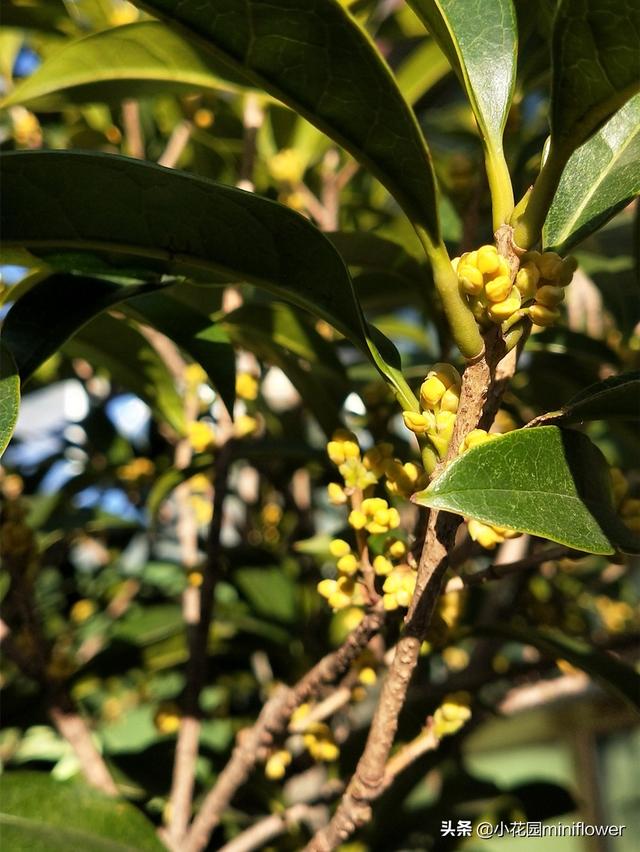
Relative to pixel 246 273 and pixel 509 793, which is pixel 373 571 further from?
pixel 509 793

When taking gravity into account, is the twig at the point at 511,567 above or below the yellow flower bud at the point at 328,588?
above

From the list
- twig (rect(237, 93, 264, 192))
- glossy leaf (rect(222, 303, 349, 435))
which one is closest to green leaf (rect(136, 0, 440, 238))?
glossy leaf (rect(222, 303, 349, 435))

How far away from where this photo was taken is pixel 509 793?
1293 mm

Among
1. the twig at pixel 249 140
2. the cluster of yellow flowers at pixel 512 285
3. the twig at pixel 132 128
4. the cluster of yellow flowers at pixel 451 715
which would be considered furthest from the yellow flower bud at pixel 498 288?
the twig at pixel 132 128

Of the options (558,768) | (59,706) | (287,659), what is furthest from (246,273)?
(558,768)

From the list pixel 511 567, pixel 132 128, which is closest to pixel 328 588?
pixel 511 567

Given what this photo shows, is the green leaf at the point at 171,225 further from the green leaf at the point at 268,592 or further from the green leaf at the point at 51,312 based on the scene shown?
the green leaf at the point at 268,592

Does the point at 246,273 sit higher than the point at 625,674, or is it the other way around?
the point at 246,273

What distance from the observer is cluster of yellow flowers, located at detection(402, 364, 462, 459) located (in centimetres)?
55

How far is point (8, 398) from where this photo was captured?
546 mm

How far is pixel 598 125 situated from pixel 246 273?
0.26m

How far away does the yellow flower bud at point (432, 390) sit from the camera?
1.82 ft

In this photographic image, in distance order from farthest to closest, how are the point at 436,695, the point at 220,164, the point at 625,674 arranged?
the point at 220,164
the point at 436,695
the point at 625,674

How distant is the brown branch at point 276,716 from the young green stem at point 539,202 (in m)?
0.29
